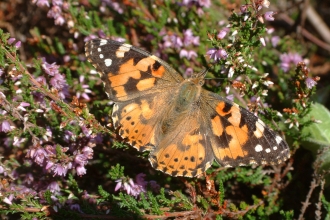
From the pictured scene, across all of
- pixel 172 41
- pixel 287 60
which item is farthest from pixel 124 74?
pixel 287 60

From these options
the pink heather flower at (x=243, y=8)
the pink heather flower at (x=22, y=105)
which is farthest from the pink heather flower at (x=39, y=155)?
the pink heather flower at (x=243, y=8)

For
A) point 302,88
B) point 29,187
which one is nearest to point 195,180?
point 302,88

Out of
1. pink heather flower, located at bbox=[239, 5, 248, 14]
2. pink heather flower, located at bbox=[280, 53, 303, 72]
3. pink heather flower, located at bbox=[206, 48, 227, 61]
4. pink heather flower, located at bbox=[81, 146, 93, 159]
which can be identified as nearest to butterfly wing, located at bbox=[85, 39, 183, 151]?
pink heather flower, located at bbox=[81, 146, 93, 159]

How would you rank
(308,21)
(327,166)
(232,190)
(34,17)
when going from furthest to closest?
(308,21) → (34,17) → (232,190) → (327,166)

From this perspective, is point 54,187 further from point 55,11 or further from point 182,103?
point 55,11

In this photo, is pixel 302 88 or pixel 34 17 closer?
pixel 302 88

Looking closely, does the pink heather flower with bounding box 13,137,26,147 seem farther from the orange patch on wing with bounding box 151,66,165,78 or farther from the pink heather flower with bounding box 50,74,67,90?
the orange patch on wing with bounding box 151,66,165,78

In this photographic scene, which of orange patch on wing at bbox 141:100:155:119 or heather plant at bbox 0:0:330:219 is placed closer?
heather plant at bbox 0:0:330:219

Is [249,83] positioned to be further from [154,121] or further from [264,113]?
[154,121]
